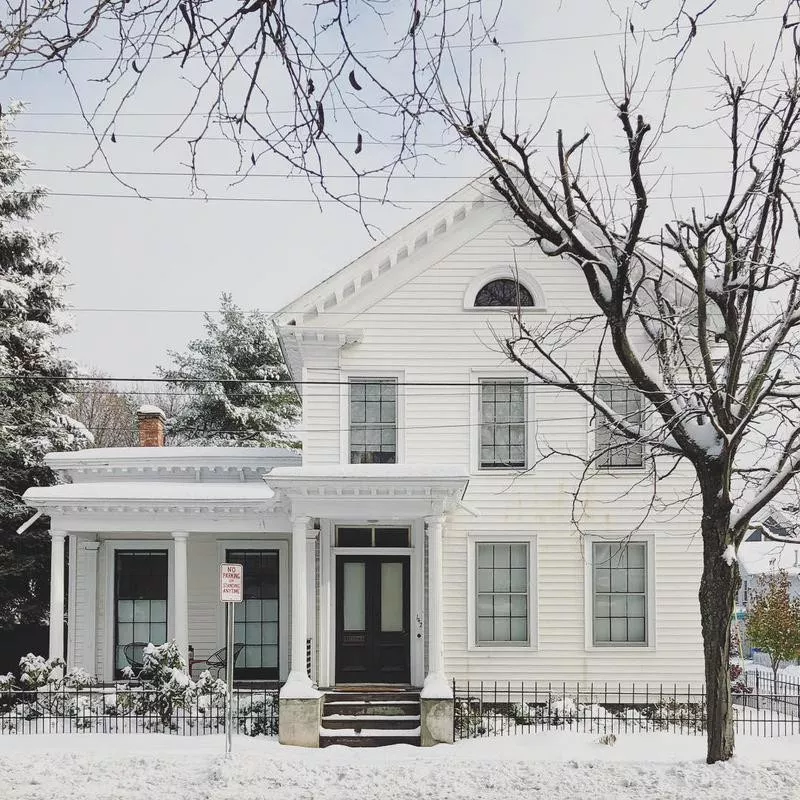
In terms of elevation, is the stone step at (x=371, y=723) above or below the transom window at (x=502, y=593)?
below

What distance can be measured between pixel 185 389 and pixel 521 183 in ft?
84.9

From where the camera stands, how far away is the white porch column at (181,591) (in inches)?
704

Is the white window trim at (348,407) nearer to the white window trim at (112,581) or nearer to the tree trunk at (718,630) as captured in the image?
the white window trim at (112,581)

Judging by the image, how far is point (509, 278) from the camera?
18250mm

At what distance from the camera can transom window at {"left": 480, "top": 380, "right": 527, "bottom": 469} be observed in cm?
1814

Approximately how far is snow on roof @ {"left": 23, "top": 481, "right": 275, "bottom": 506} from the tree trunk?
314 inches

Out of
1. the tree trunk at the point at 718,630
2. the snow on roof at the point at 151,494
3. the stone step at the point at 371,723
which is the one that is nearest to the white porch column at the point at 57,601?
the snow on roof at the point at 151,494

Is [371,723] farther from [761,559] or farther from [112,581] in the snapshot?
[761,559]

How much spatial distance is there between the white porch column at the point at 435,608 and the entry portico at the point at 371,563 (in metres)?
0.02

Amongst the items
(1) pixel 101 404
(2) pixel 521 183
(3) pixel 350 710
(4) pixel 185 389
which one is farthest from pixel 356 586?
(1) pixel 101 404

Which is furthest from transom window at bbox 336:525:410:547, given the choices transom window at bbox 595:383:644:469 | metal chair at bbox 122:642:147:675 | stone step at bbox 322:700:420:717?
metal chair at bbox 122:642:147:675

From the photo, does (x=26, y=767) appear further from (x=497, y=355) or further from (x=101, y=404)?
(x=101, y=404)

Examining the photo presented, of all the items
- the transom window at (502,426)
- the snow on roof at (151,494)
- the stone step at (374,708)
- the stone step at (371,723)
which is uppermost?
the transom window at (502,426)

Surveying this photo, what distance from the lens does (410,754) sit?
1473 cm
